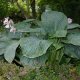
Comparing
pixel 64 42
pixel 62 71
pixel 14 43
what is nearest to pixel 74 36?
pixel 64 42

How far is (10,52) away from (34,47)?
43 centimetres

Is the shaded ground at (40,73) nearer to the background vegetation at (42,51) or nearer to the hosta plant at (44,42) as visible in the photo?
the background vegetation at (42,51)

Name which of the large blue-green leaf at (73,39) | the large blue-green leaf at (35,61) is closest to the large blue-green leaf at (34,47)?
the large blue-green leaf at (35,61)

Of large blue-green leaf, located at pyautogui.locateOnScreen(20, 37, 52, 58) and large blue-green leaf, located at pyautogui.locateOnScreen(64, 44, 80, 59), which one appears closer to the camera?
large blue-green leaf, located at pyautogui.locateOnScreen(20, 37, 52, 58)

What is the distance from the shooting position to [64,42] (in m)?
4.79

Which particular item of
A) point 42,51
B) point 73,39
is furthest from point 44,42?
point 73,39

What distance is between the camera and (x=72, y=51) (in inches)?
193

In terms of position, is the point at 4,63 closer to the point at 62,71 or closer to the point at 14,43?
the point at 14,43

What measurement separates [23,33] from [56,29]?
0.64 m

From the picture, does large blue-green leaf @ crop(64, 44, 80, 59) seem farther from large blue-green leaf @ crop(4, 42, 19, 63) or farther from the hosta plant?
large blue-green leaf @ crop(4, 42, 19, 63)

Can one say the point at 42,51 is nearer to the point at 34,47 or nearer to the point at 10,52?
the point at 34,47

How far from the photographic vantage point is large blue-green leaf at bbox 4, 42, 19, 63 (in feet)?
15.6

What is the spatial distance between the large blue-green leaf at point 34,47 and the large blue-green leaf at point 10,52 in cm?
17

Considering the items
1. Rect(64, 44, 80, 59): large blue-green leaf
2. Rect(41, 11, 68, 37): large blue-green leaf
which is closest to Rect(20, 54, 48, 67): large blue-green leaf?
Rect(64, 44, 80, 59): large blue-green leaf
